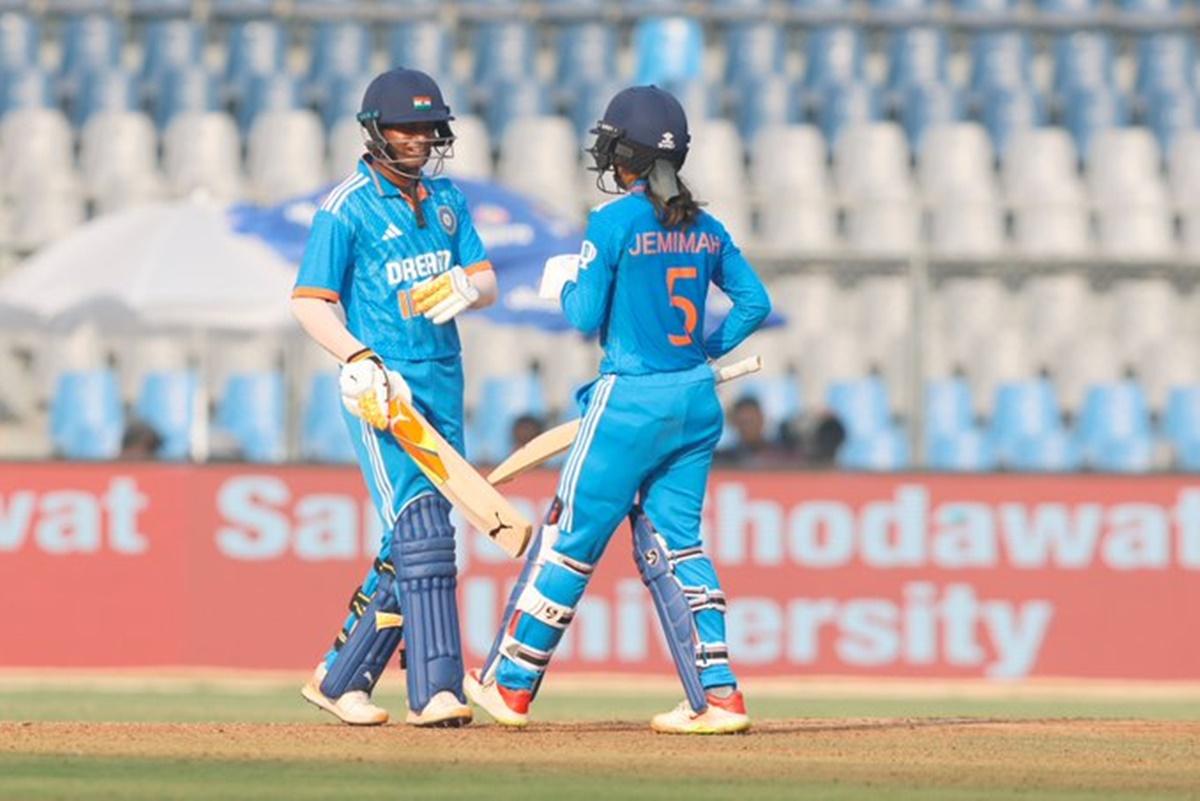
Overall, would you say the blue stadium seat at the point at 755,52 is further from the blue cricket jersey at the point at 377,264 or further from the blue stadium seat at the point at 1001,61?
the blue cricket jersey at the point at 377,264

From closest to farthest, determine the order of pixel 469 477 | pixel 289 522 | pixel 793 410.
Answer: pixel 469 477
pixel 289 522
pixel 793 410

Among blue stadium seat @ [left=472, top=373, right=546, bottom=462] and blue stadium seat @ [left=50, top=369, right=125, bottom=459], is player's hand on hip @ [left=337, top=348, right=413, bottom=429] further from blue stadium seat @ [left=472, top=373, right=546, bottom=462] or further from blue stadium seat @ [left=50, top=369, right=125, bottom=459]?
blue stadium seat @ [left=50, top=369, right=125, bottom=459]

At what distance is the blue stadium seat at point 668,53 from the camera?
68.3 feet

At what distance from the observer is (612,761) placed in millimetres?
8875

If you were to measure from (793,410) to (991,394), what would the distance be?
1.53 metres

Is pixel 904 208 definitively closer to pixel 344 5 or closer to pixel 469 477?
pixel 344 5

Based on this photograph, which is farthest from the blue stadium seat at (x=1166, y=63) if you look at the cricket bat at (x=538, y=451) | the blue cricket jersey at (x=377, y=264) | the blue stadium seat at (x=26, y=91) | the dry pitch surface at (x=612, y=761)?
the blue cricket jersey at (x=377, y=264)

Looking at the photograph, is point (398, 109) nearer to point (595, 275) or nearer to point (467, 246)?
point (467, 246)

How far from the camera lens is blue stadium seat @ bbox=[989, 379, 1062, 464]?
1848cm

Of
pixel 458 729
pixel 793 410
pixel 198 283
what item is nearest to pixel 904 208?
pixel 793 410

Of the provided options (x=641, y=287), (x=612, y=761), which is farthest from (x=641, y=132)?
(x=612, y=761)

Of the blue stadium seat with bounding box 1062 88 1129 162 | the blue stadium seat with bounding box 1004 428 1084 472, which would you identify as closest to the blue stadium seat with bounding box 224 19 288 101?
the blue stadium seat with bounding box 1062 88 1129 162

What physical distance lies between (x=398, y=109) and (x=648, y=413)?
55.0 inches

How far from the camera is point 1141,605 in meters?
16.0
